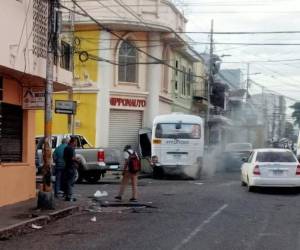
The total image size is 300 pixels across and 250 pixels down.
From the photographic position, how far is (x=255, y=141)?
179 ft

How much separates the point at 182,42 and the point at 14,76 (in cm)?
2443

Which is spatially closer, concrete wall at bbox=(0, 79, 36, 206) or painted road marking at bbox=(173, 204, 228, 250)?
painted road marking at bbox=(173, 204, 228, 250)

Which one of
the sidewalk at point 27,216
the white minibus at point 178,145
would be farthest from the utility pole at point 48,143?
the white minibus at point 178,145

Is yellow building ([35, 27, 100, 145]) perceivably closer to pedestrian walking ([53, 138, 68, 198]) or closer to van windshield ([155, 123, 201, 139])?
van windshield ([155, 123, 201, 139])

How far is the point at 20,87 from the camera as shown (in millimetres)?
17266

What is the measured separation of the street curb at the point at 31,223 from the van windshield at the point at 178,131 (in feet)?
45.5

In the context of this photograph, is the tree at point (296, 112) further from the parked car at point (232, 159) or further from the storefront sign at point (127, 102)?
the storefront sign at point (127, 102)

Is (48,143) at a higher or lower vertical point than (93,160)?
higher

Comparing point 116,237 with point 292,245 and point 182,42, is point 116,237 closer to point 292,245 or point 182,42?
point 292,245

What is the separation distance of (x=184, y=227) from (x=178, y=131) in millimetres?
16818

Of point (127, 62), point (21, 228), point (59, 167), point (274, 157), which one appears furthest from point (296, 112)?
point (21, 228)

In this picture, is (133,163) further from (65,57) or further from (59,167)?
(65,57)

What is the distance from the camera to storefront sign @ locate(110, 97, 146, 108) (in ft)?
116

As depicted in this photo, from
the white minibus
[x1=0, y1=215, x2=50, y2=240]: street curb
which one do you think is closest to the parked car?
the white minibus
